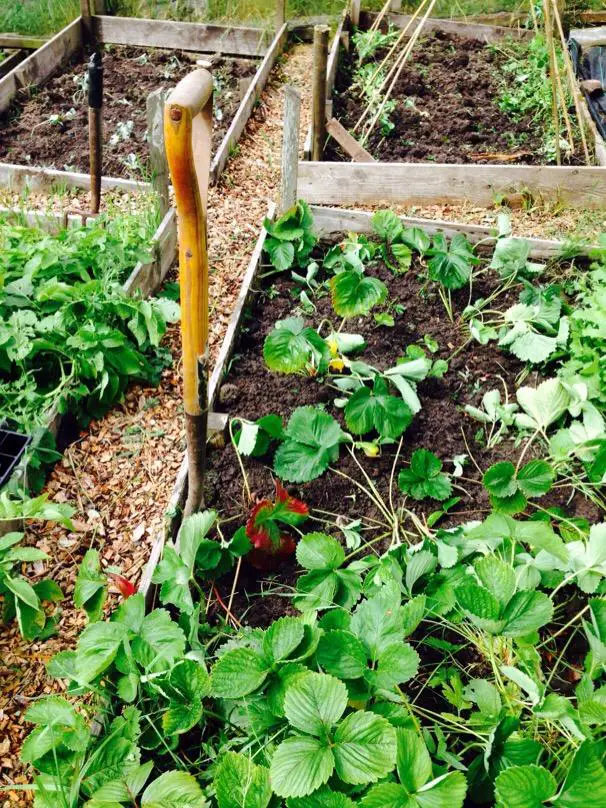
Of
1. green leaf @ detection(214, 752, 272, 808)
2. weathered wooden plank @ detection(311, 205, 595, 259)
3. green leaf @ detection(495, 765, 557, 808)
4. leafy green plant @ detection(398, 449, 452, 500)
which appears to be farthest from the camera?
weathered wooden plank @ detection(311, 205, 595, 259)

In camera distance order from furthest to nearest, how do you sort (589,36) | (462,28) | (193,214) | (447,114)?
(462,28)
(589,36)
(447,114)
(193,214)

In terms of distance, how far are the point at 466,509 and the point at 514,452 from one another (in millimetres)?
353

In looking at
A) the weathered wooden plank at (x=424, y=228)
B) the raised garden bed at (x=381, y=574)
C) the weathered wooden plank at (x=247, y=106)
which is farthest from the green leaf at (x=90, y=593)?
the weathered wooden plank at (x=247, y=106)

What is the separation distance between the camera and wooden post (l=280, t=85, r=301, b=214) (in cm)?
308

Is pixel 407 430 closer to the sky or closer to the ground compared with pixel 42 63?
closer to the ground

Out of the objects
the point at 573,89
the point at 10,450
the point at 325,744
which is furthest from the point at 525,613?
the point at 573,89

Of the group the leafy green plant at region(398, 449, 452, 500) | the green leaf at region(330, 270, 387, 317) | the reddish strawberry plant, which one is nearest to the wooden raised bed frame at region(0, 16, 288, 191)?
the green leaf at region(330, 270, 387, 317)

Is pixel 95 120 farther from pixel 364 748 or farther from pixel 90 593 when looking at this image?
pixel 364 748

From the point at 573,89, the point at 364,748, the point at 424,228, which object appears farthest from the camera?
the point at 573,89

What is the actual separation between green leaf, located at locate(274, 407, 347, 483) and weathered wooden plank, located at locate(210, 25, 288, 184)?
2.23m

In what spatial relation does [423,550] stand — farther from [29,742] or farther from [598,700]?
Answer: [29,742]

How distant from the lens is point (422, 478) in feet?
7.84

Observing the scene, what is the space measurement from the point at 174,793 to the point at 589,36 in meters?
5.72

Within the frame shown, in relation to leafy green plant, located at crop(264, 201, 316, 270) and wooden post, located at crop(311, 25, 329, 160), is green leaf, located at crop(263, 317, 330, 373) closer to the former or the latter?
leafy green plant, located at crop(264, 201, 316, 270)
